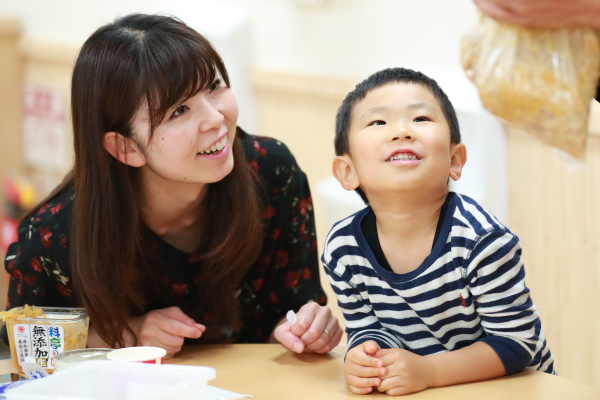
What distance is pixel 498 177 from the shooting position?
2129mm

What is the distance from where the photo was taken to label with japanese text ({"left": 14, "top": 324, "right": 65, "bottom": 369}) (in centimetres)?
117

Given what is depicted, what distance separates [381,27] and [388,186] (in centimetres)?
144

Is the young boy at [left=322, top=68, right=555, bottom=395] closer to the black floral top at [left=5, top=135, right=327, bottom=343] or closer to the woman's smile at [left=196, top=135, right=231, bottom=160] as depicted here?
the woman's smile at [left=196, top=135, right=231, bottom=160]

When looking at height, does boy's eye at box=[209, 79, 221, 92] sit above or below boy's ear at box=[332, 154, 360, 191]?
above

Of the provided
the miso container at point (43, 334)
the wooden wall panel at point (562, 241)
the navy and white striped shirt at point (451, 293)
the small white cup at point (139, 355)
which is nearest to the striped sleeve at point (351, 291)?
the navy and white striped shirt at point (451, 293)

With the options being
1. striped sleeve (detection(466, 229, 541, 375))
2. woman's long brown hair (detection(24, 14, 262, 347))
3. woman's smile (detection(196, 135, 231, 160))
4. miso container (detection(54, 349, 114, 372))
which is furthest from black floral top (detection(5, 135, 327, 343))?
striped sleeve (detection(466, 229, 541, 375))

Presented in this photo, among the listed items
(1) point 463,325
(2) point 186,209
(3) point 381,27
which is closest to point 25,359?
(2) point 186,209

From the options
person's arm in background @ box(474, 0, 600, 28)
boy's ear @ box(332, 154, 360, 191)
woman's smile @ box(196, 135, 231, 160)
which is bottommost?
boy's ear @ box(332, 154, 360, 191)

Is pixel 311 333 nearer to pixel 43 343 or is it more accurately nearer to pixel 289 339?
pixel 289 339

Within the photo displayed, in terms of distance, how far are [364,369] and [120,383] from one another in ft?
1.14

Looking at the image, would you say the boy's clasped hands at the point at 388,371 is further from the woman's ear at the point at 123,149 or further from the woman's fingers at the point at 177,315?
the woman's ear at the point at 123,149

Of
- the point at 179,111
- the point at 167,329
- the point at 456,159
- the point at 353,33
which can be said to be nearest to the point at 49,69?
the point at 353,33

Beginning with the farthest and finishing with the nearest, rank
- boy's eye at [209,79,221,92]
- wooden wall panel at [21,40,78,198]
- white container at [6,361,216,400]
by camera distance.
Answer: wooden wall panel at [21,40,78,198]
boy's eye at [209,79,221,92]
white container at [6,361,216,400]

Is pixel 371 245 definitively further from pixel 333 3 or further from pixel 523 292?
pixel 333 3
